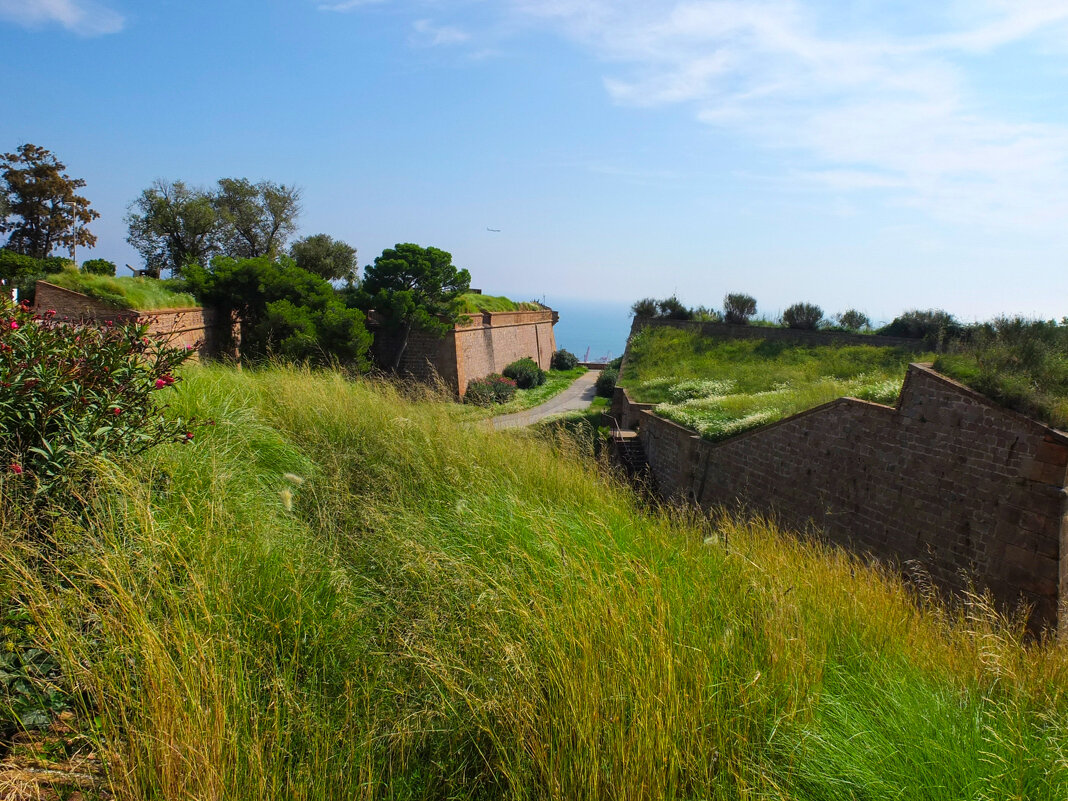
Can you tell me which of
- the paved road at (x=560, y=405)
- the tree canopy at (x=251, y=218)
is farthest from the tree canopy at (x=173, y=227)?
the paved road at (x=560, y=405)

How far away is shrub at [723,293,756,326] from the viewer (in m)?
22.1

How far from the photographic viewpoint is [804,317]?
20.2m

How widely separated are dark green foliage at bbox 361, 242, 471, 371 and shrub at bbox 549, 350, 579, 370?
14.9 m

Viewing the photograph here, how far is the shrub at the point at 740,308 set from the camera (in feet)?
72.4

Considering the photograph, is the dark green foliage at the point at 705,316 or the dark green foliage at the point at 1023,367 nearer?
the dark green foliage at the point at 1023,367

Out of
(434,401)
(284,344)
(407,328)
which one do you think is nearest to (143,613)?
(434,401)

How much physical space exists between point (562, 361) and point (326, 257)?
1519cm

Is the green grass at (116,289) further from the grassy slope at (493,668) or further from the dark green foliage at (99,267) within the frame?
the grassy slope at (493,668)

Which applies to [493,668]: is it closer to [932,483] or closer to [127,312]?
[932,483]

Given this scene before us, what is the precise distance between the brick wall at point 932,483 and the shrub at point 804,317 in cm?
1030

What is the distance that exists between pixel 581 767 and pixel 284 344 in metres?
18.0

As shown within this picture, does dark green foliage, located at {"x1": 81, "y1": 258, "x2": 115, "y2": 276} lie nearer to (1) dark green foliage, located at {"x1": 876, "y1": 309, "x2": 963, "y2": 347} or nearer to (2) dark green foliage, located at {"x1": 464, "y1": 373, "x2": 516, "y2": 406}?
(2) dark green foliage, located at {"x1": 464, "y1": 373, "x2": 516, "y2": 406}

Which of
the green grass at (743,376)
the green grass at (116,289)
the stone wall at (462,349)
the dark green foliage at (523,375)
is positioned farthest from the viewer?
the dark green foliage at (523,375)

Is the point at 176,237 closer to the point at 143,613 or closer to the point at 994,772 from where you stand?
the point at 143,613
